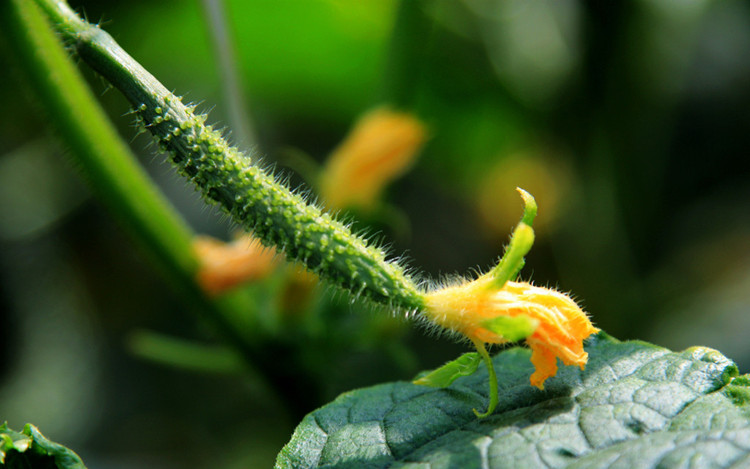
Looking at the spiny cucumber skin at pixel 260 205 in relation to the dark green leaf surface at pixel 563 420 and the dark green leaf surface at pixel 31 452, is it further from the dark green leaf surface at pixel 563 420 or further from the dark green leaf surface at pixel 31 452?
the dark green leaf surface at pixel 31 452

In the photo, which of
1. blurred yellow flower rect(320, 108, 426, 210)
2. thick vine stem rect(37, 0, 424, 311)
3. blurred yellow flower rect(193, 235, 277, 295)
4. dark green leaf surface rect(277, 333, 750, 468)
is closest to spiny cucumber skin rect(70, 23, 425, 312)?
thick vine stem rect(37, 0, 424, 311)

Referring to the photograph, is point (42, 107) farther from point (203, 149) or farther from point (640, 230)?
point (640, 230)

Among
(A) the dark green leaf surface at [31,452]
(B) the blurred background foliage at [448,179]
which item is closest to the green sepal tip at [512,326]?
(A) the dark green leaf surface at [31,452]

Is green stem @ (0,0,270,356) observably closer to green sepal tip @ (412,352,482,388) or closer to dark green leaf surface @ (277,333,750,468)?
dark green leaf surface @ (277,333,750,468)

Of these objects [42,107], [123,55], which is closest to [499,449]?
[123,55]

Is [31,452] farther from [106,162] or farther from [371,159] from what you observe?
[371,159]

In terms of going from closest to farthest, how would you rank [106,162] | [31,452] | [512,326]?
[512,326] < [31,452] < [106,162]

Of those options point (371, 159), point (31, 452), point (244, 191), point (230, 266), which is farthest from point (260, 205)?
point (371, 159)
